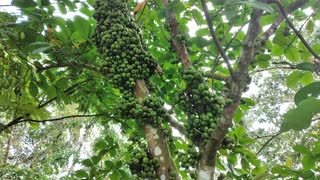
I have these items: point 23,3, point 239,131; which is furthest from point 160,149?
point 23,3

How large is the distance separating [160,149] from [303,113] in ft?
4.53

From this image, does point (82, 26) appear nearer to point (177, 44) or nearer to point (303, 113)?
point (177, 44)

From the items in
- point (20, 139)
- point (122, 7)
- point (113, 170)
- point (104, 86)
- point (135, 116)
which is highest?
point (20, 139)

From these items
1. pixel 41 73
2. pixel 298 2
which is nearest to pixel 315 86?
pixel 298 2

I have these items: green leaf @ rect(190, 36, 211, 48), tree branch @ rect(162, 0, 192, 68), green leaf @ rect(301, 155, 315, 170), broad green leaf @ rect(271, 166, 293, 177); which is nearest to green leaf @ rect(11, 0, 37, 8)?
tree branch @ rect(162, 0, 192, 68)

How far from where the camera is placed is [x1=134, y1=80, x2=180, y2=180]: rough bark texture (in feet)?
6.16

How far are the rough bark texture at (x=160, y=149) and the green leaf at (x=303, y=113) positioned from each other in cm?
125

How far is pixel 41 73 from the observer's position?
2.51m

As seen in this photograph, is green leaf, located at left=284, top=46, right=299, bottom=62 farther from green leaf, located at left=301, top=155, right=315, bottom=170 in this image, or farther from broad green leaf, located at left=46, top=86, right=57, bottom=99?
broad green leaf, located at left=46, top=86, right=57, bottom=99

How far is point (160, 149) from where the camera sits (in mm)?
1950

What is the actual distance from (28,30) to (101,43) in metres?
0.47

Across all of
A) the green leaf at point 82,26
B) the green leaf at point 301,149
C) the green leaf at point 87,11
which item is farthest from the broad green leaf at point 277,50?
the green leaf at point 87,11

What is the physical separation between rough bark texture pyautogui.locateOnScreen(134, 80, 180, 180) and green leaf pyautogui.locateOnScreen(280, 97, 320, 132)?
4.11 ft

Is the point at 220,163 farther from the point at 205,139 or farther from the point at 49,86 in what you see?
the point at 49,86
